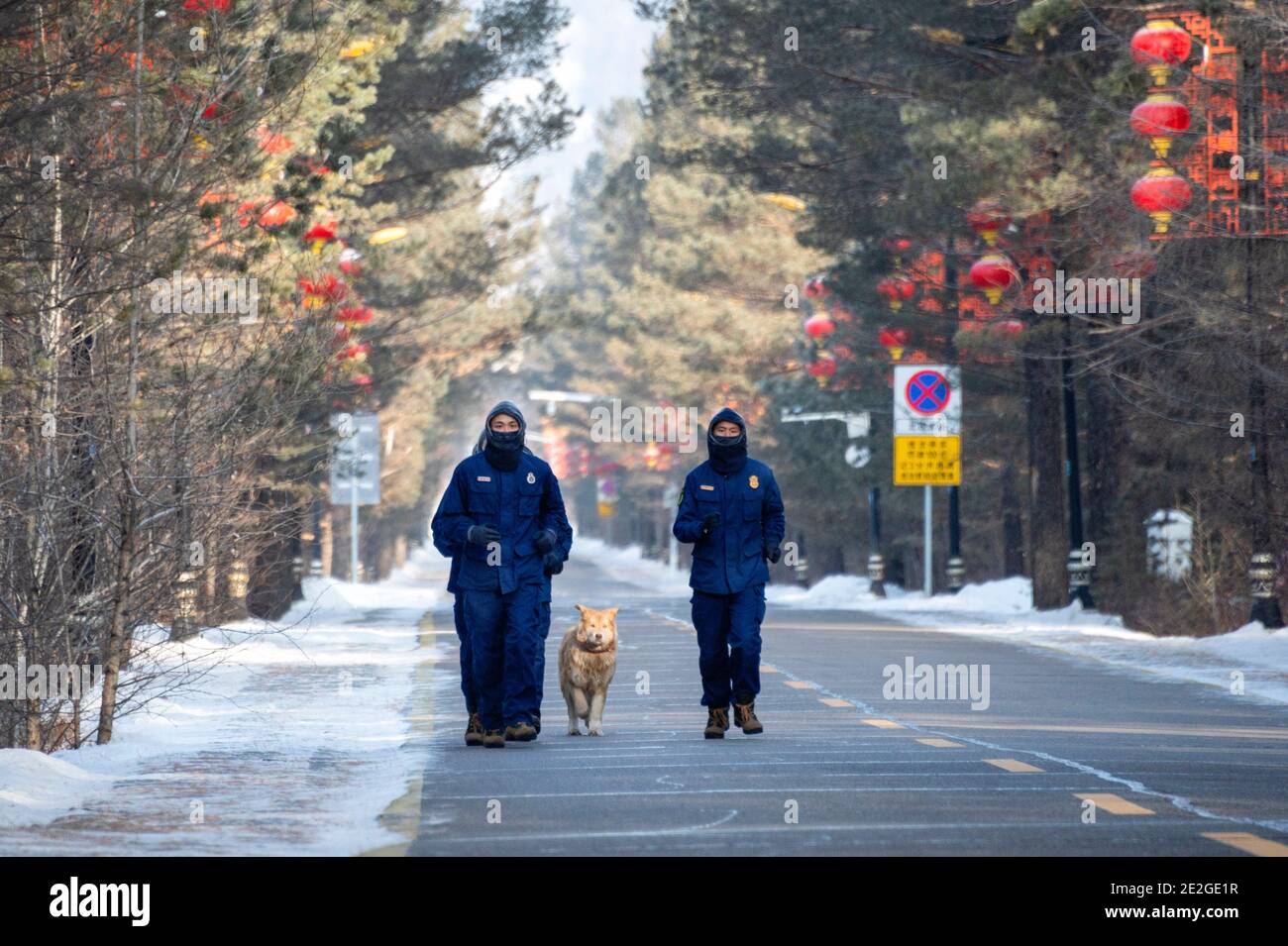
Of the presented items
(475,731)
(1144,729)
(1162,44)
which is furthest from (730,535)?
(1162,44)

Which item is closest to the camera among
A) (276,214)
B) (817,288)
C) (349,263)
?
(276,214)

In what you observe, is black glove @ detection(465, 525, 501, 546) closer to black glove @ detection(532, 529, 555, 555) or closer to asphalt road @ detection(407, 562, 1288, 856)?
black glove @ detection(532, 529, 555, 555)

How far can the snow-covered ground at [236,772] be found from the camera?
11.1m

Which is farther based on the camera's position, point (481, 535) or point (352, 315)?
point (352, 315)

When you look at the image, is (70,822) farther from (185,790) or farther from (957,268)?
(957,268)

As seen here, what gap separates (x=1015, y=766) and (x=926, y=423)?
29494 millimetres

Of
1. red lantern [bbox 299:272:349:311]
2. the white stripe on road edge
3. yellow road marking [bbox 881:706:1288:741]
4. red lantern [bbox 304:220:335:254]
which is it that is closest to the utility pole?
red lantern [bbox 304:220:335:254]

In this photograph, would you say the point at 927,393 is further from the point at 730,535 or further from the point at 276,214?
the point at 730,535

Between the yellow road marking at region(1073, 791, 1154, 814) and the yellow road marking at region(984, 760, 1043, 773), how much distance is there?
4.16 feet

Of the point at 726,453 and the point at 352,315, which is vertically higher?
the point at 352,315

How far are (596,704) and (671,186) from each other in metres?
64.2

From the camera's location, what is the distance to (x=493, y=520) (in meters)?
15.6

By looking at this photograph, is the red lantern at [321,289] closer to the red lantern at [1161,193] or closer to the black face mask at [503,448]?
the black face mask at [503,448]
